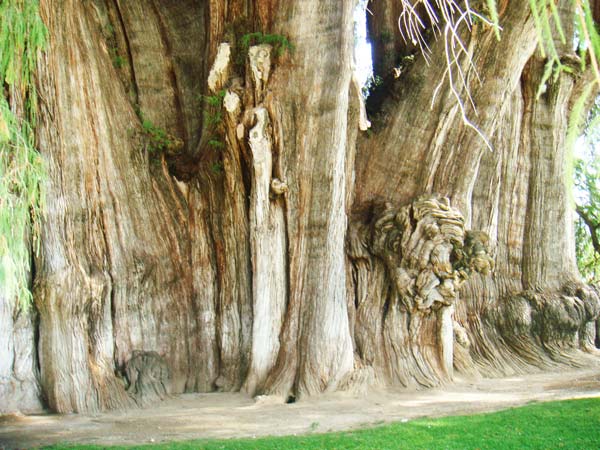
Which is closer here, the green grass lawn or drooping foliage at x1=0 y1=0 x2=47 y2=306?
the green grass lawn

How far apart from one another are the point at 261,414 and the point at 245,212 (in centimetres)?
244

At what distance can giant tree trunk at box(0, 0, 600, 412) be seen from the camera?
748 cm

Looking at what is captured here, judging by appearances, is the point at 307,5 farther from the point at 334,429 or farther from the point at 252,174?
the point at 334,429

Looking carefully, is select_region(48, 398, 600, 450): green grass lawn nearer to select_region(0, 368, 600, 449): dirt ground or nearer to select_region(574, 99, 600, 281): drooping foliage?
select_region(0, 368, 600, 449): dirt ground

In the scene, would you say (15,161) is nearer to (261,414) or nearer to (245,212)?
(245,212)

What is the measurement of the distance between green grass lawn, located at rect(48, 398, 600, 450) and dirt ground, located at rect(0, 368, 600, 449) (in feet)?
1.25

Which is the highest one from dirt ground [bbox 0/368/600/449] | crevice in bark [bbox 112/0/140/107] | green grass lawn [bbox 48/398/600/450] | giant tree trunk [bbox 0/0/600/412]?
crevice in bark [bbox 112/0/140/107]

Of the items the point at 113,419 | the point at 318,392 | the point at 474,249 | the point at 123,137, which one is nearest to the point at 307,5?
the point at 123,137

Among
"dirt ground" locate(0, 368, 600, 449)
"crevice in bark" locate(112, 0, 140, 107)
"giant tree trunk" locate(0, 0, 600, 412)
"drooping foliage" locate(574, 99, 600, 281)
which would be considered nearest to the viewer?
"dirt ground" locate(0, 368, 600, 449)

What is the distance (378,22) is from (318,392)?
5338 mm

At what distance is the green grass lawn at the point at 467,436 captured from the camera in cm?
557

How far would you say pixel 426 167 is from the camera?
8570mm

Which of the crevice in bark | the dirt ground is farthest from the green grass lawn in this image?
the crevice in bark

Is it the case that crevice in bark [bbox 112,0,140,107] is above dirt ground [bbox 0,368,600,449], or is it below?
above
